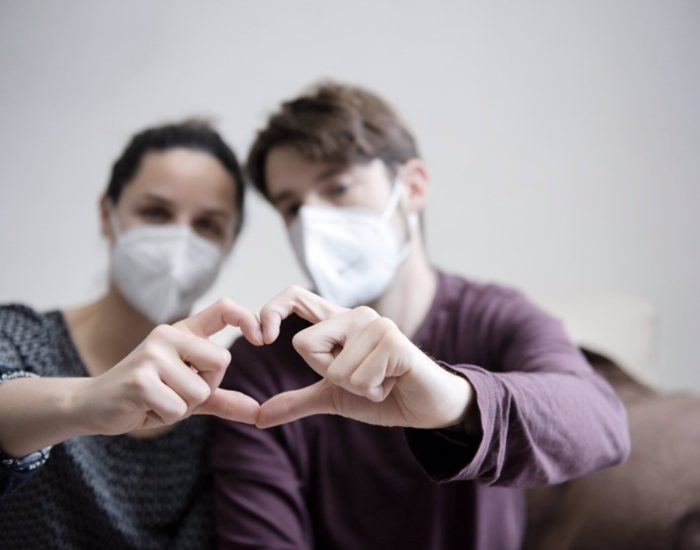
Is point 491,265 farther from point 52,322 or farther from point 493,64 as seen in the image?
point 52,322

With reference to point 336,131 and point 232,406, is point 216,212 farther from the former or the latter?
point 232,406

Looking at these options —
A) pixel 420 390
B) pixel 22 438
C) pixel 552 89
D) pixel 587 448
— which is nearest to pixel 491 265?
pixel 552 89

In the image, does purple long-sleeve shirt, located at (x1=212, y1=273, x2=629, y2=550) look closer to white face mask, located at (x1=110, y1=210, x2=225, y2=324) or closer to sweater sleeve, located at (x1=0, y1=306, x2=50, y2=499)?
white face mask, located at (x1=110, y1=210, x2=225, y2=324)

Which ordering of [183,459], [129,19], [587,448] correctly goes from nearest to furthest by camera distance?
[587,448] → [183,459] → [129,19]

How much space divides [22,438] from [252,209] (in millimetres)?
755

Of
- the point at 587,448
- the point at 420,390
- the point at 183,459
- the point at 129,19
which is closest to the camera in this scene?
the point at 420,390

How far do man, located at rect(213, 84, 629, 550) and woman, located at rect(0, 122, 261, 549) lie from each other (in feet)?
0.17

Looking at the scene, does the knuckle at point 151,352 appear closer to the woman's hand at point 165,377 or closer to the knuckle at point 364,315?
the woman's hand at point 165,377

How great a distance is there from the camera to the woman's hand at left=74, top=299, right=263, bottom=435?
38 centimetres

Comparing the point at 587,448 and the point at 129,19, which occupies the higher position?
the point at 129,19

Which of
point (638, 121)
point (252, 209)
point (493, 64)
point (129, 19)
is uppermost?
point (129, 19)

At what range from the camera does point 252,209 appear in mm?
1144

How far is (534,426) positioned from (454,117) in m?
0.88

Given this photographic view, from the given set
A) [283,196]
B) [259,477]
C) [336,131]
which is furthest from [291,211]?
[259,477]
